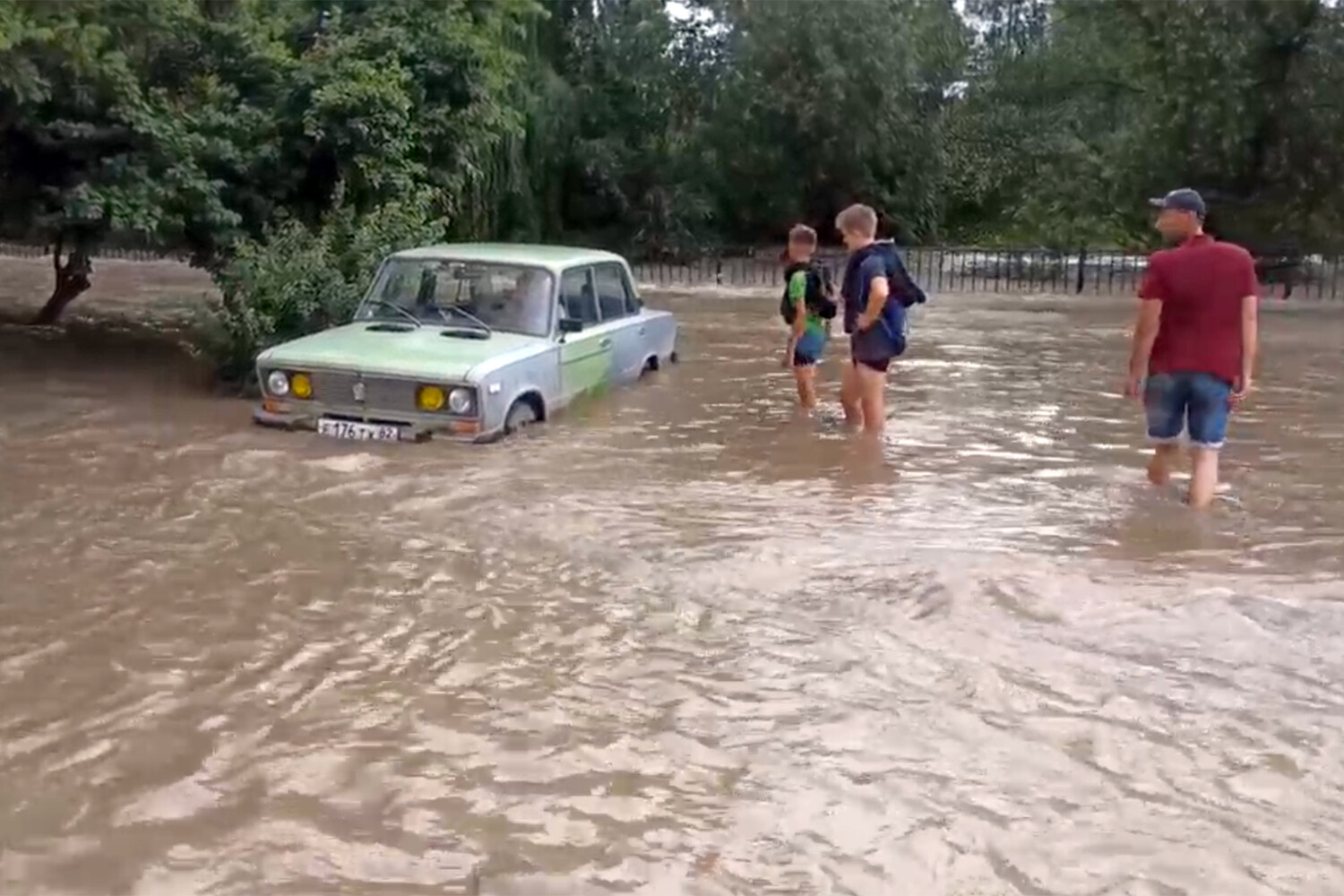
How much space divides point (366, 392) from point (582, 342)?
1983 millimetres

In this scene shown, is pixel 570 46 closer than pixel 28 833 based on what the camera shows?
No

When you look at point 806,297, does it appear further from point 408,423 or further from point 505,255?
Result: point 408,423

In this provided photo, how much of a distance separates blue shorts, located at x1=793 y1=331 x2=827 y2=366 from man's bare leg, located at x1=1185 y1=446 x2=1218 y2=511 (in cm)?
359

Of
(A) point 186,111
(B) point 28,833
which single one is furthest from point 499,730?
(A) point 186,111

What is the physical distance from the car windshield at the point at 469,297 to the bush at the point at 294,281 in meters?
1.77

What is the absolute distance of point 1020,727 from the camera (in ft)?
17.7

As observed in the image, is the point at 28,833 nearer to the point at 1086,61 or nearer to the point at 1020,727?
the point at 1020,727

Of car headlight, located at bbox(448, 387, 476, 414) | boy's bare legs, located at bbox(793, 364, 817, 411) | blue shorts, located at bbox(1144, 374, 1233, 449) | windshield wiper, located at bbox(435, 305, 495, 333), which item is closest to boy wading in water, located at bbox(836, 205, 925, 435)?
boy's bare legs, located at bbox(793, 364, 817, 411)

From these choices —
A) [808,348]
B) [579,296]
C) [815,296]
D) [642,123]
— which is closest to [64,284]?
[579,296]

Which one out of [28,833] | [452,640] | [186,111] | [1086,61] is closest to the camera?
[28,833]

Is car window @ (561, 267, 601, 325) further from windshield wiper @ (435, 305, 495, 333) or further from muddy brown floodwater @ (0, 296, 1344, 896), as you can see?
muddy brown floodwater @ (0, 296, 1344, 896)

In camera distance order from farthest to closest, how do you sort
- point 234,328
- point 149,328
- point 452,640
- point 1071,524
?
1. point 149,328
2. point 234,328
3. point 1071,524
4. point 452,640

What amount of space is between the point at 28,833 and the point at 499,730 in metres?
1.56

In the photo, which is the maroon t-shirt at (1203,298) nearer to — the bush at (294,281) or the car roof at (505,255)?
the car roof at (505,255)
